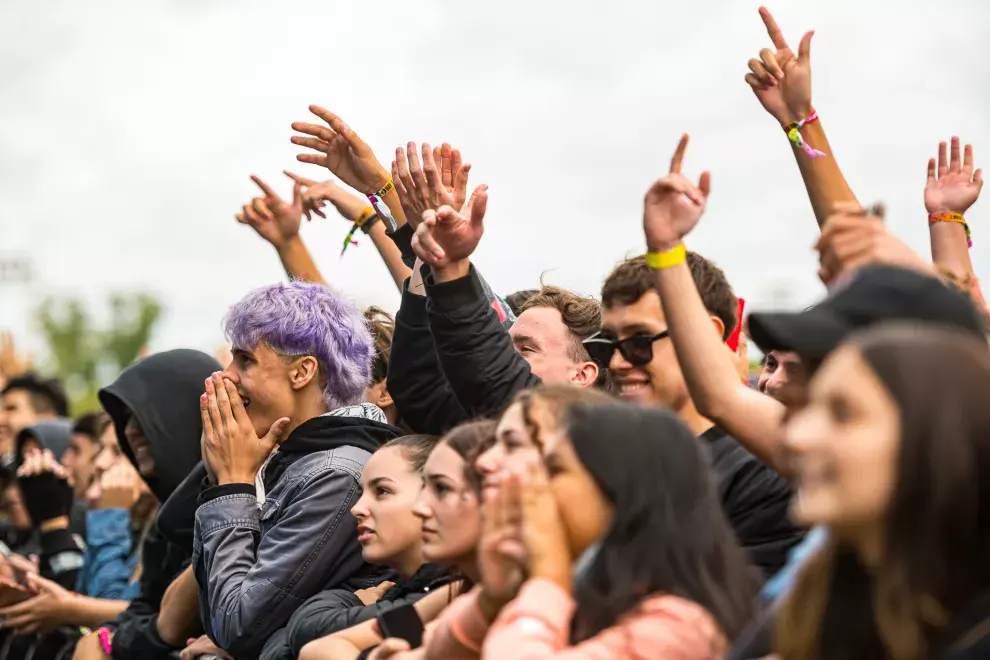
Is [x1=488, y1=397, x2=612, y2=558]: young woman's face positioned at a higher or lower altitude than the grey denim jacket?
higher

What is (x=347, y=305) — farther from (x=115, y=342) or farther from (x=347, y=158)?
(x=115, y=342)

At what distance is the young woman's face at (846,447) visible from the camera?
183 cm

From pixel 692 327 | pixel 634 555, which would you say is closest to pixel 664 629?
pixel 634 555

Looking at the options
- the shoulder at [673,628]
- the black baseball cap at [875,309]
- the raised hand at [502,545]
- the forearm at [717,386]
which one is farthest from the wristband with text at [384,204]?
the black baseball cap at [875,309]

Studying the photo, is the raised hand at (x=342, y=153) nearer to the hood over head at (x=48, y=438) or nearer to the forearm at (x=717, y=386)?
the forearm at (x=717, y=386)

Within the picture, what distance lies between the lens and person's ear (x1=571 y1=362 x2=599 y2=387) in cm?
484

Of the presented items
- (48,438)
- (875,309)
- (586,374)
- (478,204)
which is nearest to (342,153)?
(586,374)

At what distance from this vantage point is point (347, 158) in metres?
5.39

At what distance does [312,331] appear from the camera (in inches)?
196

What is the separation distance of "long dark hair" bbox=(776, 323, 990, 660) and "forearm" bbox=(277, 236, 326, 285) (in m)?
4.38

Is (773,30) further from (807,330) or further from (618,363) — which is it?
(807,330)

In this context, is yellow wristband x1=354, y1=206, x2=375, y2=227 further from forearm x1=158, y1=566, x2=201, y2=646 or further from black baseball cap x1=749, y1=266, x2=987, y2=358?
black baseball cap x1=749, y1=266, x2=987, y2=358

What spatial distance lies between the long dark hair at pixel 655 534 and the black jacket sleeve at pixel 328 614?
1564 millimetres

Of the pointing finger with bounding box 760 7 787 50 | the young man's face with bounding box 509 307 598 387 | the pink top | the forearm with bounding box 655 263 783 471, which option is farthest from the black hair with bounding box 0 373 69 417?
the pink top
